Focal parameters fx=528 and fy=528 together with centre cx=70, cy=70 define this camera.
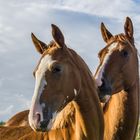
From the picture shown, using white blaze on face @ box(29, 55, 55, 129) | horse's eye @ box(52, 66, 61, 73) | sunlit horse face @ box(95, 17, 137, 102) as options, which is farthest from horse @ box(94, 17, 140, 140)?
white blaze on face @ box(29, 55, 55, 129)

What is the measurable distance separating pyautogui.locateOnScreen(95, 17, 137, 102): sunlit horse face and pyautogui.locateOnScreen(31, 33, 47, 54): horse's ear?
4.89 ft

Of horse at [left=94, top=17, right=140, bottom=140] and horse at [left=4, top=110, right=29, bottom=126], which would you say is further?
horse at [left=4, top=110, right=29, bottom=126]

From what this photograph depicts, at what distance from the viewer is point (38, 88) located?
24.3ft

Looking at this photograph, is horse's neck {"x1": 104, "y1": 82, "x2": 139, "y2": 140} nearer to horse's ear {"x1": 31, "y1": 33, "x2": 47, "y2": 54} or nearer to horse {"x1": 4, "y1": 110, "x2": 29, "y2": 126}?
horse's ear {"x1": 31, "y1": 33, "x2": 47, "y2": 54}

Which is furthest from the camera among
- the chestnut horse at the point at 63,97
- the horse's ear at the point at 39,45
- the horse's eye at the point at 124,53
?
the horse's eye at the point at 124,53

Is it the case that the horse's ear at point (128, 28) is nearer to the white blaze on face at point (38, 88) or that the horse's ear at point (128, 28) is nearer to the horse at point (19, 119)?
the horse at point (19, 119)

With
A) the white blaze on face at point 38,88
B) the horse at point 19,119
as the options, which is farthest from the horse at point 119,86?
the horse at point 19,119

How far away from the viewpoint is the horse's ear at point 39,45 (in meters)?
8.40

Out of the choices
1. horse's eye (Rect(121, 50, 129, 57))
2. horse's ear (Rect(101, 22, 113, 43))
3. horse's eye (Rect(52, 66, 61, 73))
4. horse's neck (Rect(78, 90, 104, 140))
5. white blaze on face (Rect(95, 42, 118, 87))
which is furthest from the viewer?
horse's ear (Rect(101, 22, 113, 43))

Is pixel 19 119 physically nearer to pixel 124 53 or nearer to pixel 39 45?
pixel 124 53

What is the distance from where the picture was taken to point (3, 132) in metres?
9.37

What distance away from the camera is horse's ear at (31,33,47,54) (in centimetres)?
840

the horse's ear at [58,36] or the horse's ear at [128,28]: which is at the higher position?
the horse's ear at [128,28]

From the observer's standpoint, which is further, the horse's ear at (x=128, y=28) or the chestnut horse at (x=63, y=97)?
the horse's ear at (x=128, y=28)
